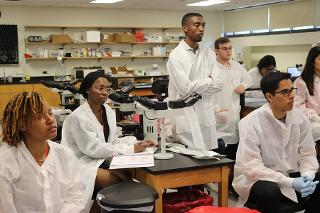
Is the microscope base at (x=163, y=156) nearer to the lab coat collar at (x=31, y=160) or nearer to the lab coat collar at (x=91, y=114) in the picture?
the lab coat collar at (x=91, y=114)

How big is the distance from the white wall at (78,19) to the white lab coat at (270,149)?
7563 mm

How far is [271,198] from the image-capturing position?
Answer: 7.52 feet

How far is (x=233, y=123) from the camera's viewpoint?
13.5ft

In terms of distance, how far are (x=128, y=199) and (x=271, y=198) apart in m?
0.85

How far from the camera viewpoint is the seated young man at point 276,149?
243cm

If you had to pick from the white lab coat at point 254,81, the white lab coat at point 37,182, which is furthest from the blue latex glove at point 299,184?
the white lab coat at point 254,81

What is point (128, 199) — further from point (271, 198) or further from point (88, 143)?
point (271, 198)

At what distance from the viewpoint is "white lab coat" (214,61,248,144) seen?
13.4 feet

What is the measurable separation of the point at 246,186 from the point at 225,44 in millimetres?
1985

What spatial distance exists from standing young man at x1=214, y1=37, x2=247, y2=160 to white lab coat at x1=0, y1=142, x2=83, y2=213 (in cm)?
232

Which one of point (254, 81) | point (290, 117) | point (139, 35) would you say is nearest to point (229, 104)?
point (254, 81)

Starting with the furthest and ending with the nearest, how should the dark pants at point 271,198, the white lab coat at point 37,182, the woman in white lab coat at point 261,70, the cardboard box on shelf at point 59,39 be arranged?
the cardboard box on shelf at point 59,39 < the woman in white lab coat at point 261,70 < the dark pants at point 271,198 < the white lab coat at point 37,182

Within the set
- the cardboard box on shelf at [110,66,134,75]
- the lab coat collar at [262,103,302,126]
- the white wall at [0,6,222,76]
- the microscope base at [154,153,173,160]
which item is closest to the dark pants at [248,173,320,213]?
the lab coat collar at [262,103,302,126]

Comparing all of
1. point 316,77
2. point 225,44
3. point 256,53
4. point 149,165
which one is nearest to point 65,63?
point 256,53
